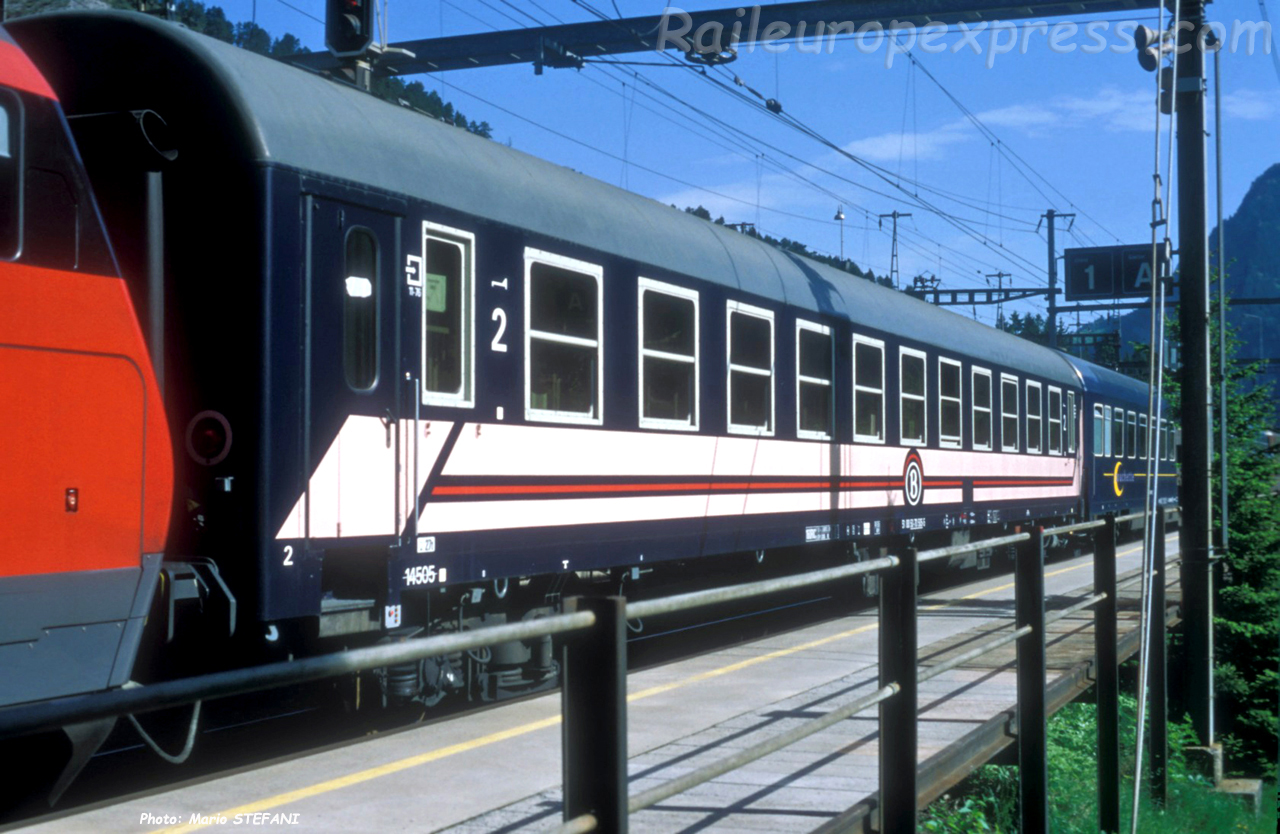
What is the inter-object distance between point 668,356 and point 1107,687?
163 inches

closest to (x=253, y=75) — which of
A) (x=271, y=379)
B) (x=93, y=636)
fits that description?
(x=271, y=379)

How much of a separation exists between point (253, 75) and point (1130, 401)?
2610cm

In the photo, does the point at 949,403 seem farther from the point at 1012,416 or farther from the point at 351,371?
the point at 351,371

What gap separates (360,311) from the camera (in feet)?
26.0

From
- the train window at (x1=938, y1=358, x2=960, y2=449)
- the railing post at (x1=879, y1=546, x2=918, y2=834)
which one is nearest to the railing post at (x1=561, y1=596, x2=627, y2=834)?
the railing post at (x1=879, y1=546, x2=918, y2=834)

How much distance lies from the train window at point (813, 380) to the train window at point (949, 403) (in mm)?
3926

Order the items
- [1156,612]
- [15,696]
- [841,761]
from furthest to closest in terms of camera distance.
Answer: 1. [1156,612]
2. [841,761]
3. [15,696]

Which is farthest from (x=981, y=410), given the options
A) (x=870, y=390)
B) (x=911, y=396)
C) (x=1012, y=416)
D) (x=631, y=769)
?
(x=631, y=769)

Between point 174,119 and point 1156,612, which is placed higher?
point 174,119

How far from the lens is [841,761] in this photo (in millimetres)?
6109

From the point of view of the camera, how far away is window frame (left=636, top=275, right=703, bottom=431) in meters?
10.8

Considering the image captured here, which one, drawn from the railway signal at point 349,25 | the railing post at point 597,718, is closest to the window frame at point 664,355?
the railway signal at point 349,25

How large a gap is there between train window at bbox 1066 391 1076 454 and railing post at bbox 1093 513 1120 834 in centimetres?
1663

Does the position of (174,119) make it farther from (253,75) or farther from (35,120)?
(35,120)
